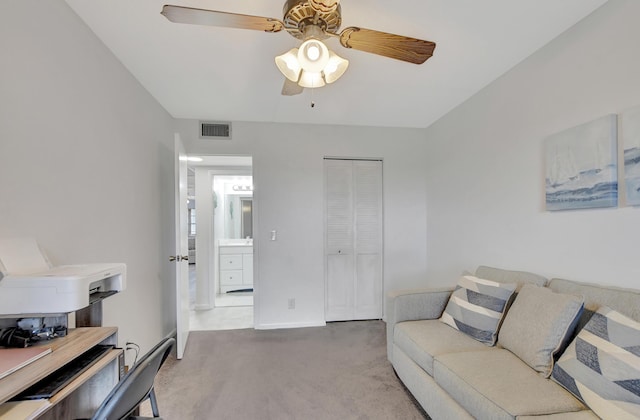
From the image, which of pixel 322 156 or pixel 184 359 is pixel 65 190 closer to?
pixel 184 359

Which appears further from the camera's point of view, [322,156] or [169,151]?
[322,156]

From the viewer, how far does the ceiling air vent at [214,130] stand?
3346 millimetres

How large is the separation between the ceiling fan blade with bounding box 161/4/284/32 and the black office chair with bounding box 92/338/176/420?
1.30 metres

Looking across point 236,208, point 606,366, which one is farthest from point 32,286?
point 236,208

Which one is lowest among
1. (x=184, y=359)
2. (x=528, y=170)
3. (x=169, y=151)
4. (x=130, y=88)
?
(x=184, y=359)

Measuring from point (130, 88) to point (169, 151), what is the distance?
93 centimetres

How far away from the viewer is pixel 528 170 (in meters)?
2.15

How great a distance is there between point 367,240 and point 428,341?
1.81 metres

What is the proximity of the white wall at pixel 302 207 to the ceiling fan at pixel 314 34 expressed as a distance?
188 cm

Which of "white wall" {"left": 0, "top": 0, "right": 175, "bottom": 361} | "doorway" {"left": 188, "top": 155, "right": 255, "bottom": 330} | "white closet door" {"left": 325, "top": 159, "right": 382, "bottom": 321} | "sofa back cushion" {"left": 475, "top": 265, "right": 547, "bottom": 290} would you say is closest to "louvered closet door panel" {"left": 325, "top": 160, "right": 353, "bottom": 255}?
"white closet door" {"left": 325, "top": 159, "right": 382, "bottom": 321}

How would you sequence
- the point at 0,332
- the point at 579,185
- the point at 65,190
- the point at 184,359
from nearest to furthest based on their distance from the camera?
the point at 0,332, the point at 65,190, the point at 579,185, the point at 184,359

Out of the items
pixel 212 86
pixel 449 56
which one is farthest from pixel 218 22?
pixel 449 56

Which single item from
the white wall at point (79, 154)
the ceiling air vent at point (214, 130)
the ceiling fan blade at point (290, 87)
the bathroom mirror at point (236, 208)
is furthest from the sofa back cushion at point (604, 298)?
the bathroom mirror at point (236, 208)

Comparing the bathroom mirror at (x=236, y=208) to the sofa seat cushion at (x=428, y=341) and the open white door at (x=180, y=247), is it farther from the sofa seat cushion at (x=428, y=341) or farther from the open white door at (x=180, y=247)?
the sofa seat cushion at (x=428, y=341)
